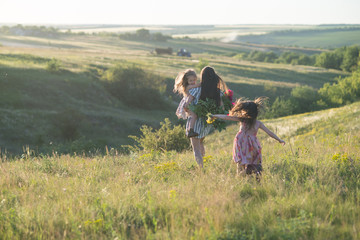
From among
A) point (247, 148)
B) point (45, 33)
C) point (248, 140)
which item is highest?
point (45, 33)

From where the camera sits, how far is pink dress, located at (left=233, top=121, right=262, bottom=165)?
520 centimetres

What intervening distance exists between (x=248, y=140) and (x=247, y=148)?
14cm

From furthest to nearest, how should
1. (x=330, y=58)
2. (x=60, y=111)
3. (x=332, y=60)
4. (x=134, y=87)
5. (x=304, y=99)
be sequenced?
(x=330, y=58) < (x=332, y=60) < (x=304, y=99) < (x=134, y=87) < (x=60, y=111)

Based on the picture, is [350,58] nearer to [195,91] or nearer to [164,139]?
[164,139]

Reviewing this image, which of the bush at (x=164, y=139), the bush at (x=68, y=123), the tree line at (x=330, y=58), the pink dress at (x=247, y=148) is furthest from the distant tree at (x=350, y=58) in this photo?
the pink dress at (x=247, y=148)

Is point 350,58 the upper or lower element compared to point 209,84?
upper

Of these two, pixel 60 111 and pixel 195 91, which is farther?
pixel 60 111

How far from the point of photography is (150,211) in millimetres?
3615

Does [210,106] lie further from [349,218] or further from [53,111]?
[53,111]

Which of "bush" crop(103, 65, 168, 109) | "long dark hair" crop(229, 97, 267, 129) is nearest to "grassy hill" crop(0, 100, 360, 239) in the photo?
"long dark hair" crop(229, 97, 267, 129)

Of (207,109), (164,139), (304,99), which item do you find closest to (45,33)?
(304,99)

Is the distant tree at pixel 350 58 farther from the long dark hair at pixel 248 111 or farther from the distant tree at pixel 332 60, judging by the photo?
the long dark hair at pixel 248 111

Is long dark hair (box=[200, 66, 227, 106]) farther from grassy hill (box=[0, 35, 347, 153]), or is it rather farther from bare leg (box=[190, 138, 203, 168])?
grassy hill (box=[0, 35, 347, 153])

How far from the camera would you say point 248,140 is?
5.28 m
